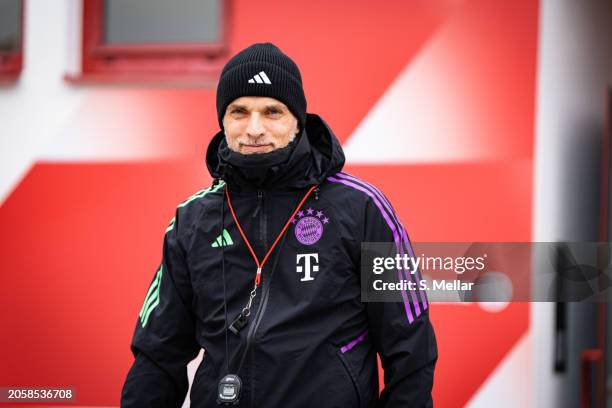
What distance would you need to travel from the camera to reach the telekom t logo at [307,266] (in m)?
1.81

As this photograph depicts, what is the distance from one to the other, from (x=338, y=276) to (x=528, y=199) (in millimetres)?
1080

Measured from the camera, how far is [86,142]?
288 centimetres

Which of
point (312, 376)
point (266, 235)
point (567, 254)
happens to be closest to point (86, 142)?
point (266, 235)

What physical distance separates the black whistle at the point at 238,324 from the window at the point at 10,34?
1.60 m

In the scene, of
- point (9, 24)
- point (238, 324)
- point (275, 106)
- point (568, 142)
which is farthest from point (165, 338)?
point (568, 142)

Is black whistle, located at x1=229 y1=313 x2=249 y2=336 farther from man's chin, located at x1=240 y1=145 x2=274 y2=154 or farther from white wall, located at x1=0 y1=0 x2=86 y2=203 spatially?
white wall, located at x1=0 y1=0 x2=86 y2=203

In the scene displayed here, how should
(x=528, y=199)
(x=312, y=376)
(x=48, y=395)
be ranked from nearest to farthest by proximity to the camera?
(x=312, y=376) → (x=528, y=199) → (x=48, y=395)

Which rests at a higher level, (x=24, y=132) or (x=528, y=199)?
(x=24, y=132)

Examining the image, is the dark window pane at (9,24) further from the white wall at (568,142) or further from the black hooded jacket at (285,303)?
the white wall at (568,142)

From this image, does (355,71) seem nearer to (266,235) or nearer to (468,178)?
(468,178)

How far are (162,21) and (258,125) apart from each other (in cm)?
120

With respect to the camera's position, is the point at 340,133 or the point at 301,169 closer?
the point at 301,169

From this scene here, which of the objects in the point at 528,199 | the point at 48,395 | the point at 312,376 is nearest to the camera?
the point at 312,376

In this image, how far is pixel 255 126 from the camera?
1860mm
